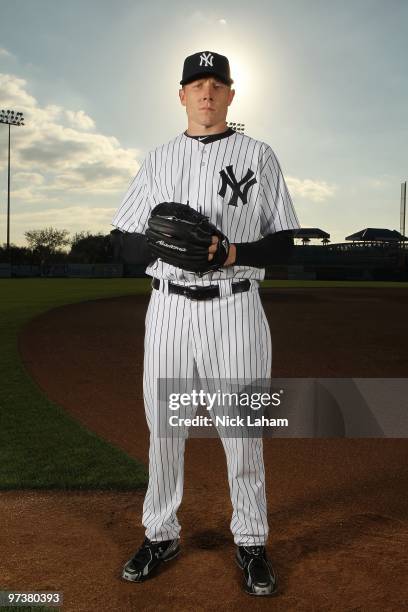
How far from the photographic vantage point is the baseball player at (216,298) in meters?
2.45

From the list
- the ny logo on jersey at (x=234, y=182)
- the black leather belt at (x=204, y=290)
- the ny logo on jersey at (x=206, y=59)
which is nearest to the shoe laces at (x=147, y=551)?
the black leather belt at (x=204, y=290)

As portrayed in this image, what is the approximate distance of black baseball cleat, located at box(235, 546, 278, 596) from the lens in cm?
241

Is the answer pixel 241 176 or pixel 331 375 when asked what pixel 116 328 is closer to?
pixel 331 375

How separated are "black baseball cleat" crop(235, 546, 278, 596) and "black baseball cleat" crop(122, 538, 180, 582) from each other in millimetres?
306

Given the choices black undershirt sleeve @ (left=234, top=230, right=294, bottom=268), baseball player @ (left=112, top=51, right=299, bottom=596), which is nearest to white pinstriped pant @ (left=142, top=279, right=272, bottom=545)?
baseball player @ (left=112, top=51, right=299, bottom=596)

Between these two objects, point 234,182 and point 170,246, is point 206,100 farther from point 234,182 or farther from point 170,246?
point 170,246

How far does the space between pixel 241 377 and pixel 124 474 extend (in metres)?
1.79

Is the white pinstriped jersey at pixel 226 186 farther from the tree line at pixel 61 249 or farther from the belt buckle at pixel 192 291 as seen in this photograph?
the tree line at pixel 61 249

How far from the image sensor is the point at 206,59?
8.25 ft

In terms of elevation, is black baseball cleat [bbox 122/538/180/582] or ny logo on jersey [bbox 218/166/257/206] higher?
ny logo on jersey [bbox 218/166/257/206]

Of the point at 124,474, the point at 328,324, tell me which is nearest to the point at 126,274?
the point at 328,324

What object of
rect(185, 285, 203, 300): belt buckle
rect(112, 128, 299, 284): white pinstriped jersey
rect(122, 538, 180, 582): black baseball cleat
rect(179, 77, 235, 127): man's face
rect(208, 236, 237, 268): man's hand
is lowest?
rect(122, 538, 180, 582): black baseball cleat

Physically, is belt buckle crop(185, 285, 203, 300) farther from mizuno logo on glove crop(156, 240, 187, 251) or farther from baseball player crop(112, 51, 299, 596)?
mizuno logo on glove crop(156, 240, 187, 251)

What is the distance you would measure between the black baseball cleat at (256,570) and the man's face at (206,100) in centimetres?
176
